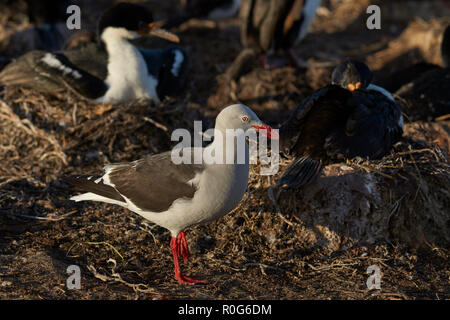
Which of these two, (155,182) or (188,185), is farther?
(155,182)

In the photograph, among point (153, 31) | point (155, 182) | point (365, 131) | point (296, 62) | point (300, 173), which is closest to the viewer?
point (155, 182)

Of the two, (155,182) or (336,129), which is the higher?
(336,129)

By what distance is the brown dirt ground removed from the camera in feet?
12.7

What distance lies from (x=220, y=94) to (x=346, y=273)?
3.82 meters

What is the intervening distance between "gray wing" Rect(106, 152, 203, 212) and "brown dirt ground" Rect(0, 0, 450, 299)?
0.55m

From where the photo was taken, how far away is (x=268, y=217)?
4602 millimetres

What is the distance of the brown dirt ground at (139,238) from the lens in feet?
12.7

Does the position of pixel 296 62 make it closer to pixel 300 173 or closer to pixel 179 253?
pixel 300 173

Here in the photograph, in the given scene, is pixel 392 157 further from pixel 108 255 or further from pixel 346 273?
pixel 108 255

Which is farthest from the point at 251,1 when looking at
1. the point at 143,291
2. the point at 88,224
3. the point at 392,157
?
the point at 143,291

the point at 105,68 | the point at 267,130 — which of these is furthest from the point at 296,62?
the point at 267,130

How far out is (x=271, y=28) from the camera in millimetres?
7668

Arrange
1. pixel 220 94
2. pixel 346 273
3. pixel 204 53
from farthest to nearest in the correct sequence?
pixel 204 53
pixel 220 94
pixel 346 273

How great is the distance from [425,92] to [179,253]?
357cm
